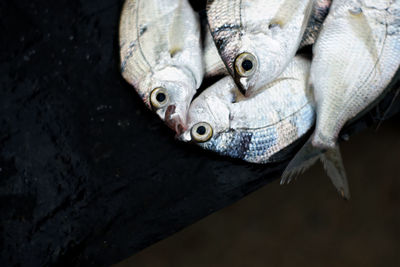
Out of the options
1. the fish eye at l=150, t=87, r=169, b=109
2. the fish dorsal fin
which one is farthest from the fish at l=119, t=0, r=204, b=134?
the fish dorsal fin

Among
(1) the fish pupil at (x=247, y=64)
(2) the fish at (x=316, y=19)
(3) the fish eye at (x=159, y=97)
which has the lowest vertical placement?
(3) the fish eye at (x=159, y=97)

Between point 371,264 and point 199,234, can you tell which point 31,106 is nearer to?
point 199,234

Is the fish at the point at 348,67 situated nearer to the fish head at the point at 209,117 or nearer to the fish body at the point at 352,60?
the fish body at the point at 352,60

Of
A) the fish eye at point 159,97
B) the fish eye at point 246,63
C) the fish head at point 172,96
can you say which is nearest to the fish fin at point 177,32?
the fish head at point 172,96

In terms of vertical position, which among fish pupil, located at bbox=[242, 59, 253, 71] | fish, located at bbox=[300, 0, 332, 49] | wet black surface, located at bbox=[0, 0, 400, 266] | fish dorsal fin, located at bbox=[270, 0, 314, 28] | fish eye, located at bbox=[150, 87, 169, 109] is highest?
fish dorsal fin, located at bbox=[270, 0, 314, 28]

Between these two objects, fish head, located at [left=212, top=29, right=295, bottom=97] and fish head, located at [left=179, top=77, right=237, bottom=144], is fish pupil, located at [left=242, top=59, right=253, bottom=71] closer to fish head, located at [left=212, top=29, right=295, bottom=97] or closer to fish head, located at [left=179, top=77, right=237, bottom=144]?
fish head, located at [left=212, top=29, right=295, bottom=97]

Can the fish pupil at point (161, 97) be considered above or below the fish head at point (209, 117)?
above

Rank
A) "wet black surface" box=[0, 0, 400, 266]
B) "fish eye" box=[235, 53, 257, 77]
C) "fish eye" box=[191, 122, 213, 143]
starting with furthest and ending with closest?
1. "wet black surface" box=[0, 0, 400, 266]
2. "fish eye" box=[191, 122, 213, 143]
3. "fish eye" box=[235, 53, 257, 77]
